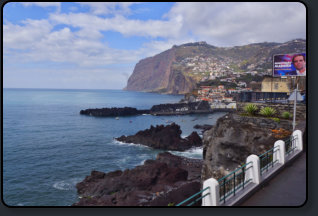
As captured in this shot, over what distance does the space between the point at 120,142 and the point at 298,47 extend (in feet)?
307

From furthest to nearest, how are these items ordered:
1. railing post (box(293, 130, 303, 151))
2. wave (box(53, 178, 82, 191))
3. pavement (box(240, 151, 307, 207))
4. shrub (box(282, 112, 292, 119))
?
wave (box(53, 178, 82, 191))
shrub (box(282, 112, 292, 119))
railing post (box(293, 130, 303, 151))
pavement (box(240, 151, 307, 207))

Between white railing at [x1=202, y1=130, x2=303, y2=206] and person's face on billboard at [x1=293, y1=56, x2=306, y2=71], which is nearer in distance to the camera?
white railing at [x1=202, y1=130, x2=303, y2=206]

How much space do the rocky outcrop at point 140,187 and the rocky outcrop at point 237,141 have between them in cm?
301

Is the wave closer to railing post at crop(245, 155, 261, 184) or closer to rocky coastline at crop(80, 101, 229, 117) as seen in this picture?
railing post at crop(245, 155, 261, 184)

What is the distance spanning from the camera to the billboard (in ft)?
36.9

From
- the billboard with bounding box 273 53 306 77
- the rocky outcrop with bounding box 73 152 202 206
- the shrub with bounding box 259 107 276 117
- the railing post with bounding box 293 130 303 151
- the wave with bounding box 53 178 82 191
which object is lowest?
the wave with bounding box 53 178 82 191

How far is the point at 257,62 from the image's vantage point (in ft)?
465

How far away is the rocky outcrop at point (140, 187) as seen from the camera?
14.9m

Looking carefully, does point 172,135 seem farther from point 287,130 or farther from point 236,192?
point 236,192

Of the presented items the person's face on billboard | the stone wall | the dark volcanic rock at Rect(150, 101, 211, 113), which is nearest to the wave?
the stone wall

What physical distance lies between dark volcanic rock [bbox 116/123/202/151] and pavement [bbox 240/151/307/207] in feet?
86.3

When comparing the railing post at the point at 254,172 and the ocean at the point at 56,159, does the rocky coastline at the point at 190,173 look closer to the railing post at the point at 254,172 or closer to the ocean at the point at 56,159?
the ocean at the point at 56,159

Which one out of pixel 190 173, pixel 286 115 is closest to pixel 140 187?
pixel 190 173

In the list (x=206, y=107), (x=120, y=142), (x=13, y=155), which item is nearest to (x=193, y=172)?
(x=120, y=142)
